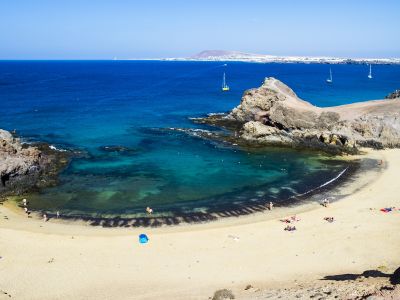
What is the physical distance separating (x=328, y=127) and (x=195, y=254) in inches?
1477

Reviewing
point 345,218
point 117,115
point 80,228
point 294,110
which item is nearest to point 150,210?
point 80,228

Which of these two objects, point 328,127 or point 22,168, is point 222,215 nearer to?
point 22,168

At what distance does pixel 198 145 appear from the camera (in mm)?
58125

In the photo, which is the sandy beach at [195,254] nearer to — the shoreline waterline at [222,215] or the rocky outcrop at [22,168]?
the shoreline waterline at [222,215]

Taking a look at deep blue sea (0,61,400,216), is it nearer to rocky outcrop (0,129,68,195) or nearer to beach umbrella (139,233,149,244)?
rocky outcrop (0,129,68,195)

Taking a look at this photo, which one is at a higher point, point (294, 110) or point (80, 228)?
point (294, 110)

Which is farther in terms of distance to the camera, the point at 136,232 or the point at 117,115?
the point at 117,115

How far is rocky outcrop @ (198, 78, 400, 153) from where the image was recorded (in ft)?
185

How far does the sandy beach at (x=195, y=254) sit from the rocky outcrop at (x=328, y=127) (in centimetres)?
2060

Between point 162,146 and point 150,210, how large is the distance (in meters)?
23.2

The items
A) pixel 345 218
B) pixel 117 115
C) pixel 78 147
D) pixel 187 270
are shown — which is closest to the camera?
pixel 187 270

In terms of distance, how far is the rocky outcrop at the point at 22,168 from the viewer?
1619 inches

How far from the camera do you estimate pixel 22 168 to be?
43.0 meters

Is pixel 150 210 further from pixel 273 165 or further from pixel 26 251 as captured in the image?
pixel 273 165
